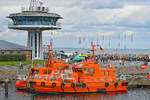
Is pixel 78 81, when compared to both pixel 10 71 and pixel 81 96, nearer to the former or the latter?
pixel 81 96

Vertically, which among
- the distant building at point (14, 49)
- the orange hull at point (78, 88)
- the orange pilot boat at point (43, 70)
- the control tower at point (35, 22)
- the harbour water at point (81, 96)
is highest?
the control tower at point (35, 22)

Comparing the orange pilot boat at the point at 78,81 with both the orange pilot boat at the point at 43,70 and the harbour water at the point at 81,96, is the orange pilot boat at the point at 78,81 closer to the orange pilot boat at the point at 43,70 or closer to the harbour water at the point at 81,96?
the orange pilot boat at the point at 43,70

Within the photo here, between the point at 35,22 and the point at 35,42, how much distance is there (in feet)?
16.4

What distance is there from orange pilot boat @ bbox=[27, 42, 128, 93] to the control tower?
26497 millimetres

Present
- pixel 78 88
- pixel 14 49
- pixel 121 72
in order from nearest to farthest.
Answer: pixel 78 88
pixel 121 72
pixel 14 49

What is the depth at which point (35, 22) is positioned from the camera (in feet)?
216

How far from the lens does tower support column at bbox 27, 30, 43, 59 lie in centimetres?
6862

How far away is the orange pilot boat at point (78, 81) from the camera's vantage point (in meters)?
38.6

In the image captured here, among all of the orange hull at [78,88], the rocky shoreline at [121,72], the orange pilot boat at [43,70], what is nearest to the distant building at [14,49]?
the rocky shoreline at [121,72]

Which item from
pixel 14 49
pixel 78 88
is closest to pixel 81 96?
pixel 78 88

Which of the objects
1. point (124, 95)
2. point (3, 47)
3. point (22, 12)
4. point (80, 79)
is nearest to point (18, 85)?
point (80, 79)

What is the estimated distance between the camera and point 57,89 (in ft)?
127

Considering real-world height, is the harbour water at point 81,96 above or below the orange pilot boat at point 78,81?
below

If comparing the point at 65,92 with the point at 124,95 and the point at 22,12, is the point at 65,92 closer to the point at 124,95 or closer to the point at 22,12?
the point at 124,95
